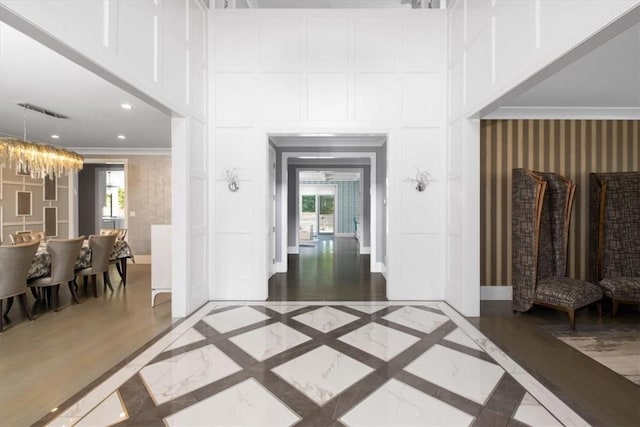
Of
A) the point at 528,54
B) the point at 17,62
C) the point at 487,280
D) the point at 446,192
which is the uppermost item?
the point at 17,62

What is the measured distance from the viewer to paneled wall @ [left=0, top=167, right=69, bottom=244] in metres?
6.59

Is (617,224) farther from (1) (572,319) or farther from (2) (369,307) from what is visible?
(2) (369,307)

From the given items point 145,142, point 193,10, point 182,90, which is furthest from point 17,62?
point 145,142

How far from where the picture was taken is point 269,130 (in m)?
4.36

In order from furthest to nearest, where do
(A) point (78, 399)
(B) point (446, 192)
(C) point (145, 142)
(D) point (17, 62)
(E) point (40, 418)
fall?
(C) point (145, 142) → (B) point (446, 192) → (D) point (17, 62) → (A) point (78, 399) → (E) point (40, 418)

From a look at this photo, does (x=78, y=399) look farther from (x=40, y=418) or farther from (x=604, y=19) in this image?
(x=604, y=19)

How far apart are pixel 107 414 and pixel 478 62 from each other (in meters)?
4.25

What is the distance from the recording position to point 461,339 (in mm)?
3141

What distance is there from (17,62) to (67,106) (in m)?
1.55

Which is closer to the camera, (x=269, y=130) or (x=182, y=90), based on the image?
(x=182, y=90)

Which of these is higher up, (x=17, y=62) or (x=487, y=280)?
(x=17, y=62)

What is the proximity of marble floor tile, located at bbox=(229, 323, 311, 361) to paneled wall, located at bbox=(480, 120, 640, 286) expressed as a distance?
9.58 feet

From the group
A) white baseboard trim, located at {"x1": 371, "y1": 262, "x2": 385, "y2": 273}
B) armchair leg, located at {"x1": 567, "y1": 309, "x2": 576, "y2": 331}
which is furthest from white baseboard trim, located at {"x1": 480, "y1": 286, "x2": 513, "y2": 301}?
white baseboard trim, located at {"x1": 371, "y1": 262, "x2": 385, "y2": 273}

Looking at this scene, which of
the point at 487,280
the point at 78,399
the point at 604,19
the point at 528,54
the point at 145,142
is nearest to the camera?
the point at 604,19
